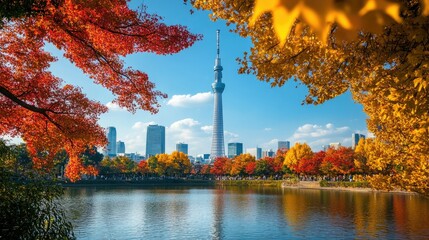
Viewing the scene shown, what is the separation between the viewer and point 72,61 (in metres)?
13.0

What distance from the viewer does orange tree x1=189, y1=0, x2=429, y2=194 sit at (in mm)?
1267

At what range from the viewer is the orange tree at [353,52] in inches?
49.9

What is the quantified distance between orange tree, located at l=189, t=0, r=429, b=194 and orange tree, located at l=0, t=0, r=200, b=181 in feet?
13.1

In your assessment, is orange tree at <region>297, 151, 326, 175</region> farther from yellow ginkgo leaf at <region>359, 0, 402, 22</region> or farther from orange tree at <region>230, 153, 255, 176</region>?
yellow ginkgo leaf at <region>359, 0, 402, 22</region>

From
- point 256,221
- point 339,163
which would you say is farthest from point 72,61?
point 339,163

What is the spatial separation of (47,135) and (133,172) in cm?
10380

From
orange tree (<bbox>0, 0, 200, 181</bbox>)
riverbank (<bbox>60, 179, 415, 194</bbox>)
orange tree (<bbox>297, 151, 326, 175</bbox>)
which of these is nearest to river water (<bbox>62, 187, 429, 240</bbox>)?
orange tree (<bbox>0, 0, 200, 181</bbox>)

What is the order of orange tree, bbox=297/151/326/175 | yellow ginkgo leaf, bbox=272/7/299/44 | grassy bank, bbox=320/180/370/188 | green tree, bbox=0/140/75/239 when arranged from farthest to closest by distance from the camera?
orange tree, bbox=297/151/326/175, grassy bank, bbox=320/180/370/188, green tree, bbox=0/140/75/239, yellow ginkgo leaf, bbox=272/7/299/44

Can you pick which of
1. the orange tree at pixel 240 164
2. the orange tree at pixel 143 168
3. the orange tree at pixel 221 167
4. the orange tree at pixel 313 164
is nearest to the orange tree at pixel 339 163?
the orange tree at pixel 313 164

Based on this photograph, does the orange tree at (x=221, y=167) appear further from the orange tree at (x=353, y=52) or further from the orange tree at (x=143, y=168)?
the orange tree at (x=353, y=52)

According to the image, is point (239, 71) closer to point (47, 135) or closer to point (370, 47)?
point (370, 47)

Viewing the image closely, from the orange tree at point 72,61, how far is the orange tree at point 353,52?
399 centimetres

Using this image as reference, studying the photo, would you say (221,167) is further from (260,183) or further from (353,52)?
(353,52)

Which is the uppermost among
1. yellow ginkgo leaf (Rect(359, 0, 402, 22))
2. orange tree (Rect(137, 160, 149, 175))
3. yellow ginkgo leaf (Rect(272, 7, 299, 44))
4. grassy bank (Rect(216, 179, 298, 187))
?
yellow ginkgo leaf (Rect(359, 0, 402, 22))
